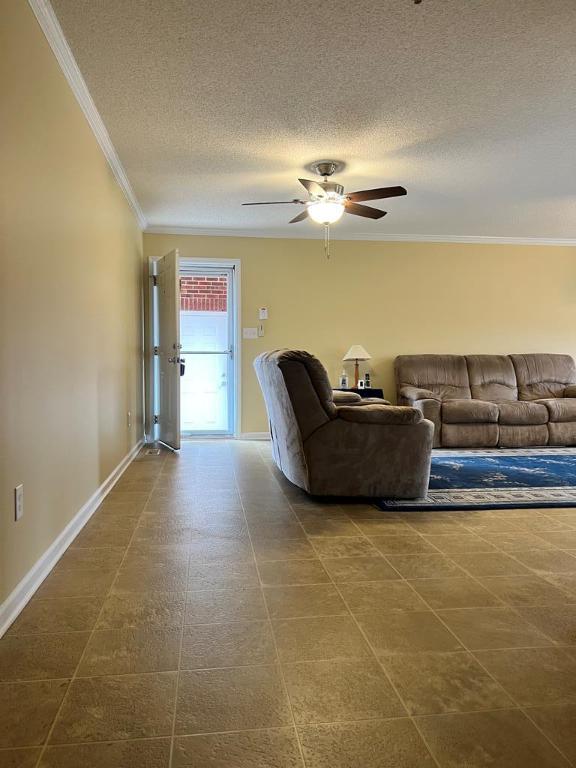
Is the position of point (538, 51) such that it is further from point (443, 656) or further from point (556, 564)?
point (443, 656)

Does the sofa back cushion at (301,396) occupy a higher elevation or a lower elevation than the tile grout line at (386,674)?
higher

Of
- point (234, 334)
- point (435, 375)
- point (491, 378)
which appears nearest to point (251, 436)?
point (234, 334)

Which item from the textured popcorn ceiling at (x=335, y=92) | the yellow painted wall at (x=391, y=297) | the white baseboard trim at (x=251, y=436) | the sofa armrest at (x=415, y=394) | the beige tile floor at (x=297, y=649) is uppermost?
the textured popcorn ceiling at (x=335, y=92)

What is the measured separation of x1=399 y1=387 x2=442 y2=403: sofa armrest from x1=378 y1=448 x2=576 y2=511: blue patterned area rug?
60cm

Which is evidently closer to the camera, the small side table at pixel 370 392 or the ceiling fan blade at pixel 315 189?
the ceiling fan blade at pixel 315 189

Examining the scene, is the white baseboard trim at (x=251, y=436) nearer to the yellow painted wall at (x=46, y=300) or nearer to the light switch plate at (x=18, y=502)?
the yellow painted wall at (x=46, y=300)

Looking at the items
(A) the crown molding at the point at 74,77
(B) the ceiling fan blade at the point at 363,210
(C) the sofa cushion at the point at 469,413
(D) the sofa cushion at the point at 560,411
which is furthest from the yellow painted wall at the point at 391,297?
(A) the crown molding at the point at 74,77

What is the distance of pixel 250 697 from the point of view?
1.45m

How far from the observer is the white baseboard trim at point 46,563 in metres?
1.85

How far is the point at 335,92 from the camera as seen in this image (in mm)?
2965

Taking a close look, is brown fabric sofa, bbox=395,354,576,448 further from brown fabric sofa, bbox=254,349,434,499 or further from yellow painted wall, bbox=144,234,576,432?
brown fabric sofa, bbox=254,349,434,499

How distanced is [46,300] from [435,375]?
4.78 m

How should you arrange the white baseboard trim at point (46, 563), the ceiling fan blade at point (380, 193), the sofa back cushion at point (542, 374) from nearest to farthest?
the white baseboard trim at point (46, 563)
the ceiling fan blade at point (380, 193)
the sofa back cushion at point (542, 374)

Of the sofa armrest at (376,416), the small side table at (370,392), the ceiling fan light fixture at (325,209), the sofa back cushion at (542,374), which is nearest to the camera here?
the sofa armrest at (376,416)
